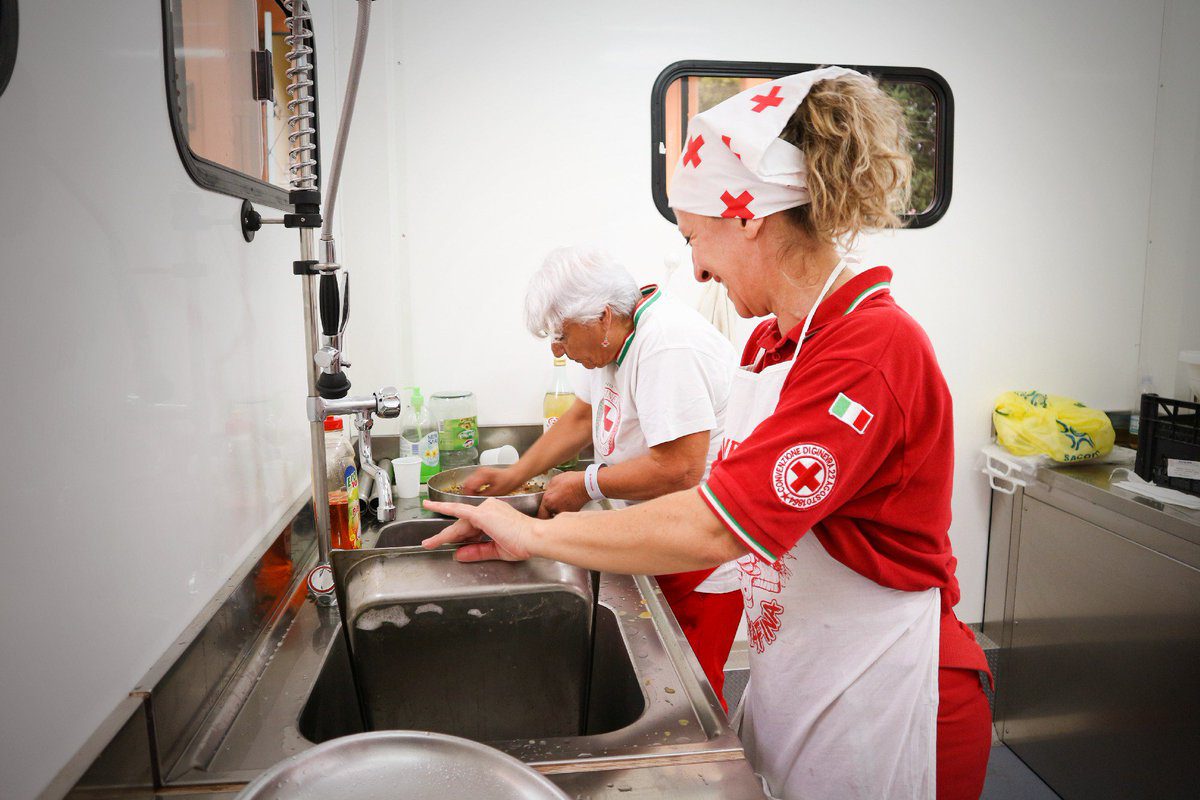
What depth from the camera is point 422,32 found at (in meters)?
2.80

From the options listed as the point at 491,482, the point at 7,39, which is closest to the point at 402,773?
the point at 7,39

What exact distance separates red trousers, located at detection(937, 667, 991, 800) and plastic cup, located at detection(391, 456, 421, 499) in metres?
1.56

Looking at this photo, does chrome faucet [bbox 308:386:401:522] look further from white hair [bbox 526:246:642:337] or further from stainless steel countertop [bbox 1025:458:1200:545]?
stainless steel countertop [bbox 1025:458:1200:545]

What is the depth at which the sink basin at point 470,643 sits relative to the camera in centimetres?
131

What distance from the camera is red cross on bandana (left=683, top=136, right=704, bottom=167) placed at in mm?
1188

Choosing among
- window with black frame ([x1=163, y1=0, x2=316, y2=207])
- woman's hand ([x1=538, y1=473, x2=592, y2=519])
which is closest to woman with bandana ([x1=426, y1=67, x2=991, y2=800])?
woman's hand ([x1=538, y1=473, x2=592, y2=519])

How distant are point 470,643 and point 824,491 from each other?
690mm

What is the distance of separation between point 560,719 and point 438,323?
75.5 inches

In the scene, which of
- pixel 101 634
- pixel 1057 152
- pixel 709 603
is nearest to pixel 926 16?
pixel 1057 152

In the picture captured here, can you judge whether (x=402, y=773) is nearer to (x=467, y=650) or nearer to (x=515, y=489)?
(x=467, y=650)

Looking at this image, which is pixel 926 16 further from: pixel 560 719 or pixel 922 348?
pixel 560 719

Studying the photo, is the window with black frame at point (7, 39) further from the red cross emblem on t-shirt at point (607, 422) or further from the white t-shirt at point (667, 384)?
the red cross emblem on t-shirt at point (607, 422)

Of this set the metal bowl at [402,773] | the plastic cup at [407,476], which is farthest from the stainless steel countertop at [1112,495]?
the metal bowl at [402,773]

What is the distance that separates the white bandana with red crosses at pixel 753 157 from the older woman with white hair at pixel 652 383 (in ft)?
2.18
